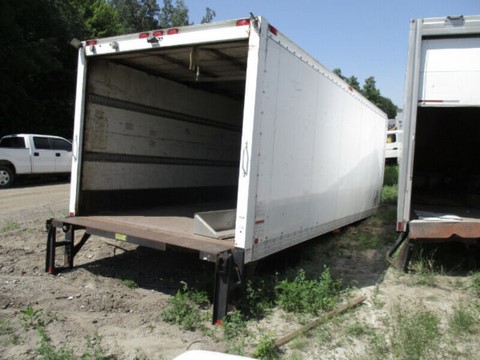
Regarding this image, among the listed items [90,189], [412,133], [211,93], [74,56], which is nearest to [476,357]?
[412,133]

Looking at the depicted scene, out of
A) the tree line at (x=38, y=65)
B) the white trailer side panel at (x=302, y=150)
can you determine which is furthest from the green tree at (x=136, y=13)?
the white trailer side panel at (x=302, y=150)

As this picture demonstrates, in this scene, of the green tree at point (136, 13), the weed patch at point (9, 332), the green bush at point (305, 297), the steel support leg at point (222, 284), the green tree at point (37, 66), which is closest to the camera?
the weed patch at point (9, 332)

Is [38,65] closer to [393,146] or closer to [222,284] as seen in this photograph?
[393,146]

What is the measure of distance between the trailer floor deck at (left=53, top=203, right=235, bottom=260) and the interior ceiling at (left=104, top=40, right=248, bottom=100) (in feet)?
6.75

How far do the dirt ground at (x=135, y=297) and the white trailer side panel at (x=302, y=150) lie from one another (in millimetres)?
917

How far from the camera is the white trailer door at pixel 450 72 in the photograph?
5.58 meters

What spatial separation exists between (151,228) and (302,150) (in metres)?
2.18

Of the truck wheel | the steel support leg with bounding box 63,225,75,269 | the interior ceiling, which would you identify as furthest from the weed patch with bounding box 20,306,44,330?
the truck wheel

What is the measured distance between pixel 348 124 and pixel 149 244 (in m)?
4.10

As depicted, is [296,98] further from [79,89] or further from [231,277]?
[79,89]

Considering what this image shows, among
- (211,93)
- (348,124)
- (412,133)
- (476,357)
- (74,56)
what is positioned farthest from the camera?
(74,56)

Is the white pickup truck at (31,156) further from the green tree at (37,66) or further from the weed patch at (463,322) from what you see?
the weed patch at (463,322)

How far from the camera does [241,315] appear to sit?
14.9 ft

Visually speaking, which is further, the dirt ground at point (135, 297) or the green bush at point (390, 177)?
the green bush at point (390, 177)
